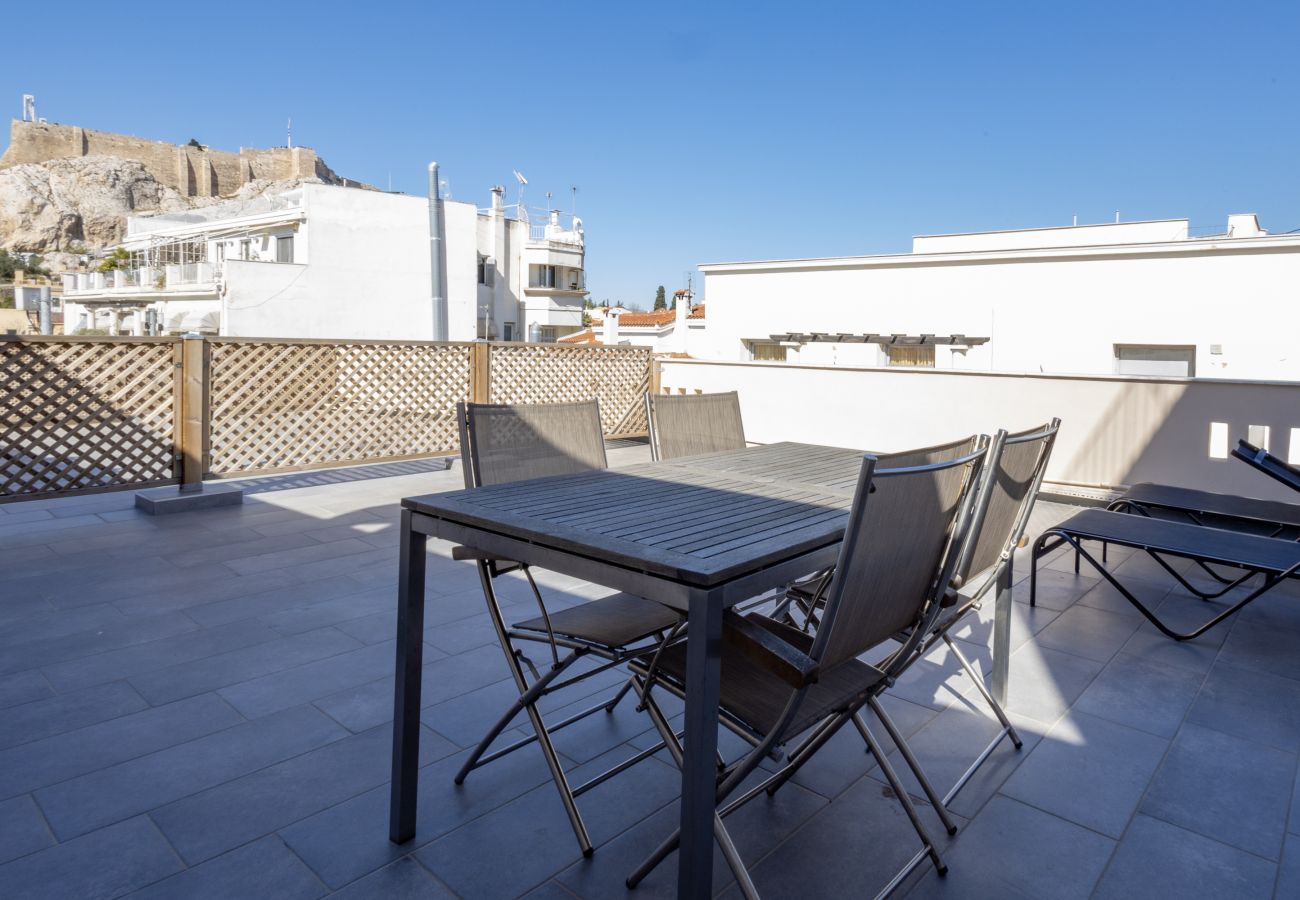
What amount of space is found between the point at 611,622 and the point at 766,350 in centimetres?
1691

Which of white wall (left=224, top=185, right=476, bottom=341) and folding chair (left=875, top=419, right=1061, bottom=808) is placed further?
white wall (left=224, top=185, right=476, bottom=341)

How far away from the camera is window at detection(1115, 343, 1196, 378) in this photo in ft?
42.2

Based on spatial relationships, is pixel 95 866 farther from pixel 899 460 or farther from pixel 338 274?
pixel 338 274

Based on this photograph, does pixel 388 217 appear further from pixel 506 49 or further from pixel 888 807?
pixel 888 807

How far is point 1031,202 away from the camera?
29.6 metres

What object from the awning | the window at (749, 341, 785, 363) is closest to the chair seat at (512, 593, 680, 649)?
the awning

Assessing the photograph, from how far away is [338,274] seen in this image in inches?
1151

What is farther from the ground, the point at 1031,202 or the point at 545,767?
the point at 1031,202

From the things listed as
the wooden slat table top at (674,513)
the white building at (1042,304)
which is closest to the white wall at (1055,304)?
the white building at (1042,304)

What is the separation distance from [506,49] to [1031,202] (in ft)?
61.6

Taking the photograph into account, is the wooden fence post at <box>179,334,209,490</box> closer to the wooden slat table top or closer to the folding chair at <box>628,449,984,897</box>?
the wooden slat table top

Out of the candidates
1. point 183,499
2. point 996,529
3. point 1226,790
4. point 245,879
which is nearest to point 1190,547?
point 1226,790

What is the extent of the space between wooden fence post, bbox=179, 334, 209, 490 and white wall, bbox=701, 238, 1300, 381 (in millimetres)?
8569

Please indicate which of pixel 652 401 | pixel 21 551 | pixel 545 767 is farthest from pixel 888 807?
pixel 21 551
